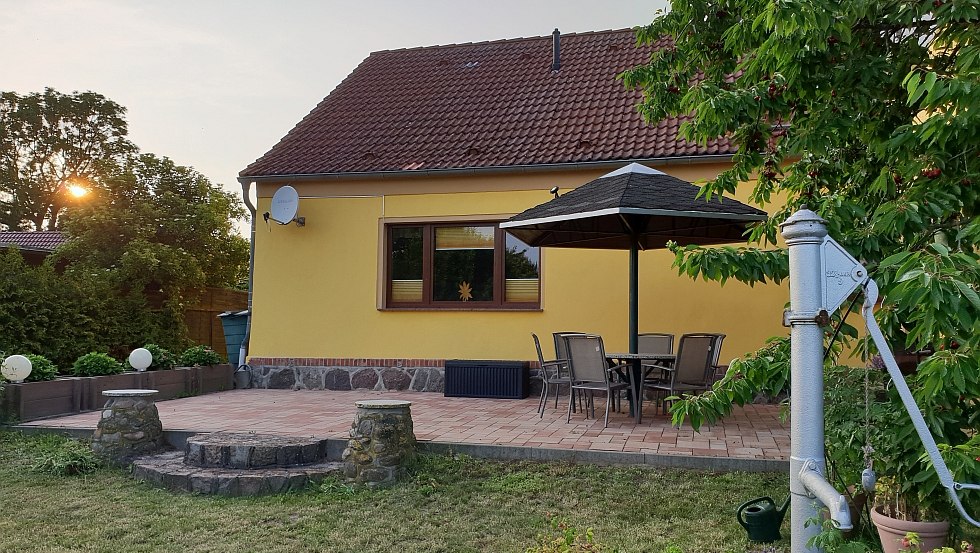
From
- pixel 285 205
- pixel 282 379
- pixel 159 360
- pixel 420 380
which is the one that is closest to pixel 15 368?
pixel 159 360

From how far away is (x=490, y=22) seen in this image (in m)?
14.1

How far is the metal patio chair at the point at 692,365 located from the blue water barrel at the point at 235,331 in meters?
6.80

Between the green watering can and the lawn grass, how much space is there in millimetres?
86

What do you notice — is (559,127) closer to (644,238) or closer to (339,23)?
(644,238)

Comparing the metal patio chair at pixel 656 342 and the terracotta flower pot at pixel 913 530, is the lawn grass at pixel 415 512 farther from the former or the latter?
the metal patio chair at pixel 656 342

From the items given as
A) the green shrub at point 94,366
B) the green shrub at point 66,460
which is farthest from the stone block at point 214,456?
A: the green shrub at point 94,366

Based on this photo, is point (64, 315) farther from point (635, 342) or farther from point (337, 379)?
point (635, 342)

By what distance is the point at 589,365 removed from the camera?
6.75m

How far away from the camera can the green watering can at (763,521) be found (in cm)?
380

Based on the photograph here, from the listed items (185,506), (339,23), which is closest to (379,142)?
(339,23)

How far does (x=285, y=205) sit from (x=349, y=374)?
260cm

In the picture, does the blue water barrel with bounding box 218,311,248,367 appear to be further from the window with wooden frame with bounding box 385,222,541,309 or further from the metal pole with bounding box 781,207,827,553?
the metal pole with bounding box 781,207,827,553

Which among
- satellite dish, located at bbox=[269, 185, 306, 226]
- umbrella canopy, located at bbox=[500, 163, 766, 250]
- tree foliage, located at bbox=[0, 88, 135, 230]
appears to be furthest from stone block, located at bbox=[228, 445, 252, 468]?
tree foliage, located at bbox=[0, 88, 135, 230]

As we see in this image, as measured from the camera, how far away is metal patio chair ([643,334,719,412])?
257 inches
